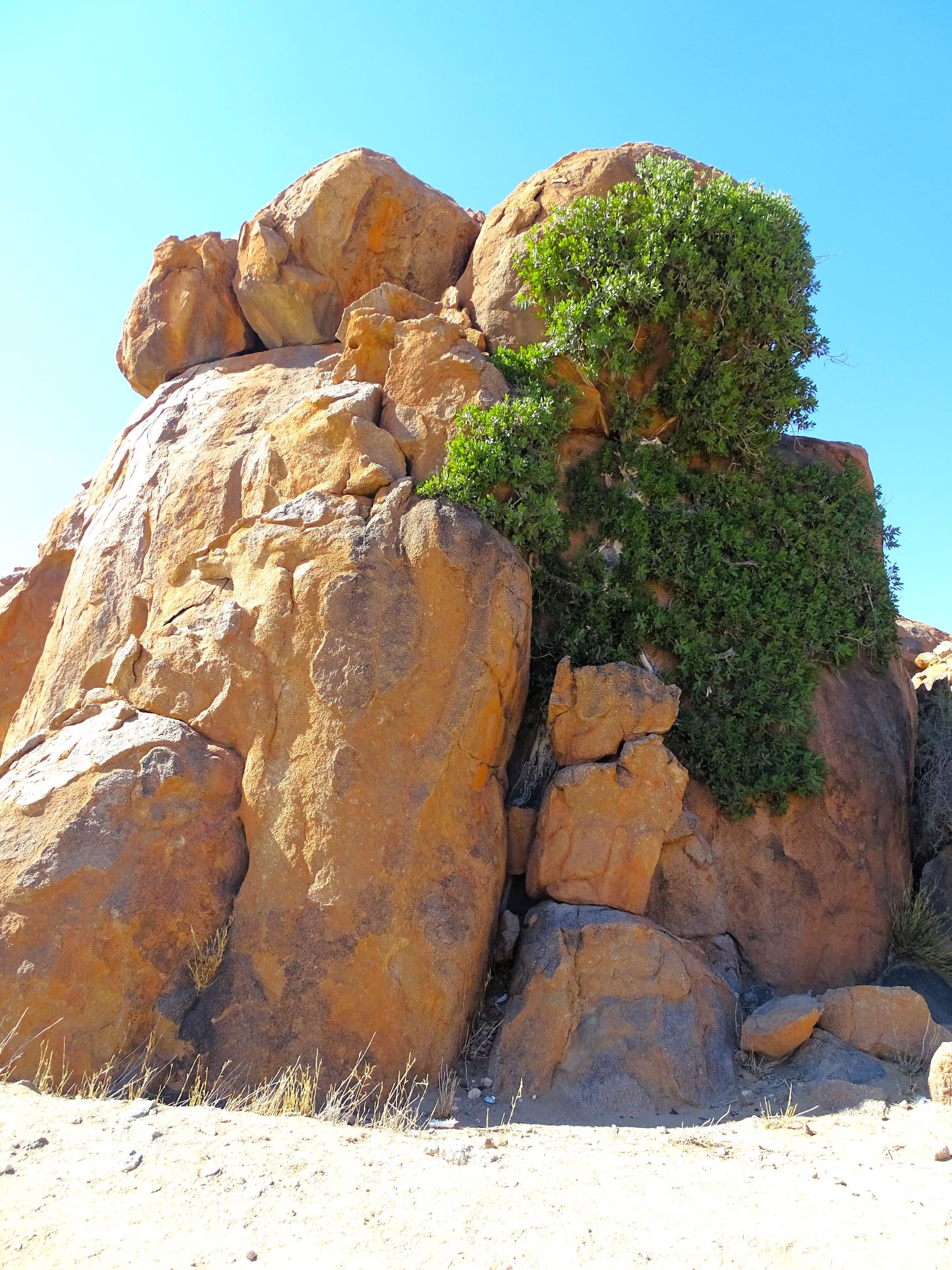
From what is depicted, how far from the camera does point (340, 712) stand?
704 centimetres

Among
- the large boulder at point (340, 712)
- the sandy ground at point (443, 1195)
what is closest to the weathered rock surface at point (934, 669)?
the large boulder at point (340, 712)

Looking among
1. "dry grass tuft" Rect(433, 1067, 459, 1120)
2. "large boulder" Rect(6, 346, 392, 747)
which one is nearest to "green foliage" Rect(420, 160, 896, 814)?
"large boulder" Rect(6, 346, 392, 747)

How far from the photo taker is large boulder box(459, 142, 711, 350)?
9.73 meters

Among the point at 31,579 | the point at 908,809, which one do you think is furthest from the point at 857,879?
the point at 31,579

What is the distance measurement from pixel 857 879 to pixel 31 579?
1011 cm

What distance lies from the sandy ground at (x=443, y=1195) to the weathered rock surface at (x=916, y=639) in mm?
9552

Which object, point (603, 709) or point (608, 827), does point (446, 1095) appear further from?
point (603, 709)

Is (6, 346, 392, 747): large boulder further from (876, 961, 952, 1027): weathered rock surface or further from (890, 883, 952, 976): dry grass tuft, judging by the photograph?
(876, 961, 952, 1027): weathered rock surface

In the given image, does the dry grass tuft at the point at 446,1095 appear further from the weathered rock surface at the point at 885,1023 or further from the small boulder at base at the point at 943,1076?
the small boulder at base at the point at 943,1076

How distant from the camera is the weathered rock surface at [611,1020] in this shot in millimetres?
6465

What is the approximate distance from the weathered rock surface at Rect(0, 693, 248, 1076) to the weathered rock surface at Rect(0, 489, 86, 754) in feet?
14.7

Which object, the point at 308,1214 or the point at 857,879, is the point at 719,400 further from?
the point at 308,1214

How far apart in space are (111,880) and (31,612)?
628 centimetres

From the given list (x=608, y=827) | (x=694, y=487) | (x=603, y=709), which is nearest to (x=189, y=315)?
(x=694, y=487)
